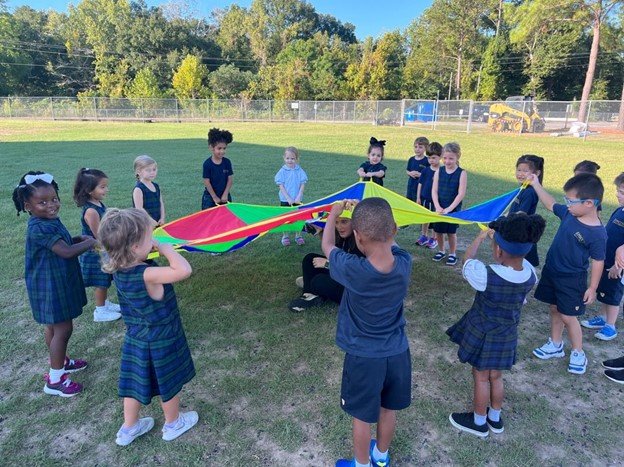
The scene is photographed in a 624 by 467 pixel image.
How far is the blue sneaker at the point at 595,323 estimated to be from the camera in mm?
3568

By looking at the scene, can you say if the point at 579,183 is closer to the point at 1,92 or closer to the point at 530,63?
the point at 530,63

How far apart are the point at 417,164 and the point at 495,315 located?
11.7ft

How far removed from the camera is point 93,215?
128 inches

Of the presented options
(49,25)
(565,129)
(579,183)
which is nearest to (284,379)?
(579,183)

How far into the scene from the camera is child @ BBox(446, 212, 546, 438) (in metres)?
2.16

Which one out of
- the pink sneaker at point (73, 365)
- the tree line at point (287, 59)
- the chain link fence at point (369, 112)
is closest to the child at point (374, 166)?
the pink sneaker at point (73, 365)

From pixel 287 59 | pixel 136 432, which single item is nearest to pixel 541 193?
pixel 136 432

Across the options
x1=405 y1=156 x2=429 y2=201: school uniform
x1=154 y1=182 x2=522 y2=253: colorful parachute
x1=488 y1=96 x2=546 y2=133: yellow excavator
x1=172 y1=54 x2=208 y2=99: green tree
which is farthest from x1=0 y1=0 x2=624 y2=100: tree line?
x1=154 y1=182 x2=522 y2=253: colorful parachute

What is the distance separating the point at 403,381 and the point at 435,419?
2.49ft

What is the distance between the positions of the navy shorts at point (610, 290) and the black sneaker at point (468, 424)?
1.70 meters

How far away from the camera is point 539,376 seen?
9.62ft

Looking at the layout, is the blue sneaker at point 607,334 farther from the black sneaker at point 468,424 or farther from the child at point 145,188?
the child at point 145,188

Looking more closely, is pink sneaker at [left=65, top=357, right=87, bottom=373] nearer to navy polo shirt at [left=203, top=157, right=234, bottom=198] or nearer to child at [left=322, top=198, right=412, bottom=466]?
child at [left=322, top=198, right=412, bottom=466]

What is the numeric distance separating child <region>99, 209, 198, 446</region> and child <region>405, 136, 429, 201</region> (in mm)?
3933
